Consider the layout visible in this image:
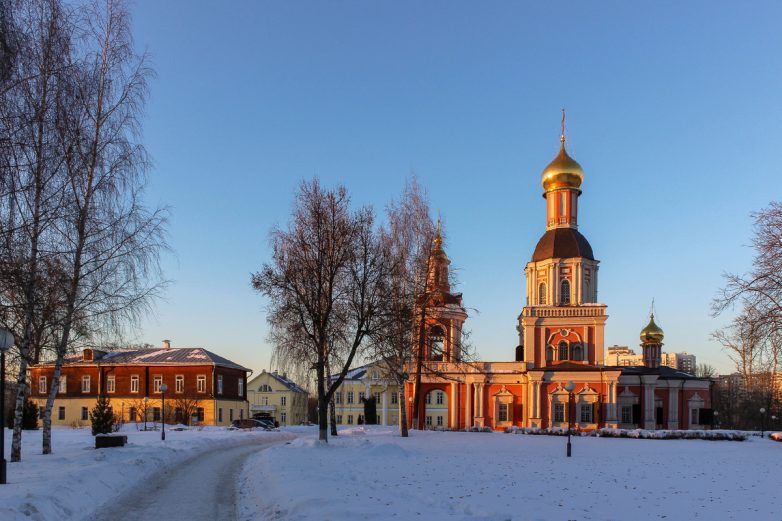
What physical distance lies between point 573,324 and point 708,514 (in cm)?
3702

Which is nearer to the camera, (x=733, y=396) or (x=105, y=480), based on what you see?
(x=105, y=480)

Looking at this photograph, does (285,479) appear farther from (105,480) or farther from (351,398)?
(351,398)

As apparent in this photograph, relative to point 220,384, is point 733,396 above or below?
below

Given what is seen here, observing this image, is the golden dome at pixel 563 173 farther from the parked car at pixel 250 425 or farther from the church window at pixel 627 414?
the parked car at pixel 250 425

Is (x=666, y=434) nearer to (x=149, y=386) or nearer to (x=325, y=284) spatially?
(x=325, y=284)

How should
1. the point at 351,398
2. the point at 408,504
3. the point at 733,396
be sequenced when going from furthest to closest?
the point at 733,396 → the point at 351,398 → the point at 408,504

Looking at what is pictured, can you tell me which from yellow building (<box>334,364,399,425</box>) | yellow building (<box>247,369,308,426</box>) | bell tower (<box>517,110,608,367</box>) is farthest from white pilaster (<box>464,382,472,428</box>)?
yellow building (<box>247,369,308,426</box>)

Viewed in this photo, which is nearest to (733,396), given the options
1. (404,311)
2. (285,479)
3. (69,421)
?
(404,311)

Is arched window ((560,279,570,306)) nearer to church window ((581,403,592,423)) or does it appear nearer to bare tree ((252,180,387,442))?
church window ((581,403,592,423))

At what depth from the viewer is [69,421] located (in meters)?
55.9

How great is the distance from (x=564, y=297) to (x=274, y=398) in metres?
42.7

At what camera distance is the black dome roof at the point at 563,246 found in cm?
4803

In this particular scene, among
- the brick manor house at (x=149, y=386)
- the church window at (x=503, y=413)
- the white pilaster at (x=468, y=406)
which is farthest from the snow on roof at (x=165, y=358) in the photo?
the church window at (x=503, y=413)

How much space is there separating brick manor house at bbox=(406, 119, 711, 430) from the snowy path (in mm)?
28700
